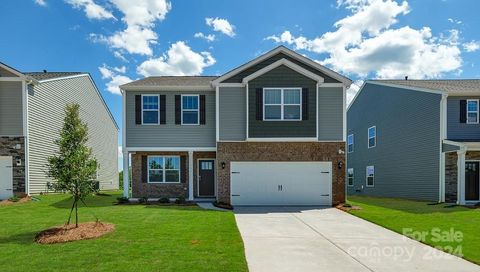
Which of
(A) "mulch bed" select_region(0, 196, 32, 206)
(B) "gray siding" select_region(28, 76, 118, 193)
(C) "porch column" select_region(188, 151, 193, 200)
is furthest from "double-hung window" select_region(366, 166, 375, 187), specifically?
(A) "mulch bed" select_region(0, 196, 32, 206)

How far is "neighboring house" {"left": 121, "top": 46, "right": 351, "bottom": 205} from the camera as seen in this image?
51.4 ft

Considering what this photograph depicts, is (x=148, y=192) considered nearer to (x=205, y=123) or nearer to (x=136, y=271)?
(x=205, y=123)

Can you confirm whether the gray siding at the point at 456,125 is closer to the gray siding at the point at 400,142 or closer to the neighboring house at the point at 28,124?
the gray siding at the point at 400,142

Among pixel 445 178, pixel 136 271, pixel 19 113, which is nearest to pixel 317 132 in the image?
pixel 445 178

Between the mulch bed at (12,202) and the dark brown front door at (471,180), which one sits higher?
the dark brown front door at (471,180)

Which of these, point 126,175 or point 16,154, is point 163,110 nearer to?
point 126,175

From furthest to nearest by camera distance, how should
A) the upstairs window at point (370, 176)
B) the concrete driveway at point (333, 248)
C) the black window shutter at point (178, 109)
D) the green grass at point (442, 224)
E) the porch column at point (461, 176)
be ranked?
the upstairs window at point (370, 176) < the black window shutter at point (178, 109) < the porch column at point (461, 176) < the green grass at point (442, 224) < the concrete driveway at point (333, 248)

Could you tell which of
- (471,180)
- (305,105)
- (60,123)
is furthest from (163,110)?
(471,180)

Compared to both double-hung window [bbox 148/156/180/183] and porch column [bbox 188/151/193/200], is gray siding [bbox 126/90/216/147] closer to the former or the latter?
porch column [bbox 188/151/193/200]

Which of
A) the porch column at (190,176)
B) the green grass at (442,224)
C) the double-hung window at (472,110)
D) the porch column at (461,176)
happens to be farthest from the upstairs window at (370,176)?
the porch column at (190,176)

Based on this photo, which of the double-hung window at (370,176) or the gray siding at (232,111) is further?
the double-hung window at (370,176)

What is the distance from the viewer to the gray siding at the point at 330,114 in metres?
16.1

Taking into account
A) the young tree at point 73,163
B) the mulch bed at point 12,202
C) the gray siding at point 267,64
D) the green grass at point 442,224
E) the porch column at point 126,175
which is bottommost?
the mulch bed at point 12,202

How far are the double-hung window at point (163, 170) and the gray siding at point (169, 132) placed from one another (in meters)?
1.02
